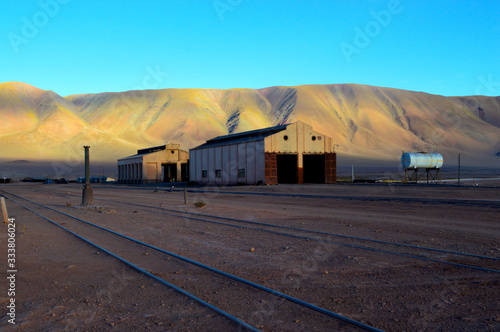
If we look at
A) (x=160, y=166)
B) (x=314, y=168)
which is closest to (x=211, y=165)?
(x=314, y=168)

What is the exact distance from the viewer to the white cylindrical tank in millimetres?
60938

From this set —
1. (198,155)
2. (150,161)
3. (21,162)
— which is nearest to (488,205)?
(198,155)

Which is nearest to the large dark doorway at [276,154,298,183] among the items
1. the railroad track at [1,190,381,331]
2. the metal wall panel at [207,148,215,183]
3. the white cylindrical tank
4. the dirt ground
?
the metal wall panel at [207,148,215,183]

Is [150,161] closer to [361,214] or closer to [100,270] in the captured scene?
[361,214]

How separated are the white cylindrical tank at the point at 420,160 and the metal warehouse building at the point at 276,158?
11.2m

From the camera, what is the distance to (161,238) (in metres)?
14.4

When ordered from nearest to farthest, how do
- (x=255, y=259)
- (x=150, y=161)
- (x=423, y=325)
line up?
(x=423, y=325), (x=255, y=259), (x=150, y=161)

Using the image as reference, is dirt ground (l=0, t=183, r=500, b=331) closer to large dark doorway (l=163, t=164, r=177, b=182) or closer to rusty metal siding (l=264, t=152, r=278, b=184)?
rusty metal siding (l=264, t=152, r=278, b=184)

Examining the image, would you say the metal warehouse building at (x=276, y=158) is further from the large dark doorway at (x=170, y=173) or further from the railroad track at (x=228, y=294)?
the railroad track at (x=228, y=294)

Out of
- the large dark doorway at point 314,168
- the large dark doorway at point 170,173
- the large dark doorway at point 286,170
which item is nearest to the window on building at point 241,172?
the large dark doorway at point 286,170

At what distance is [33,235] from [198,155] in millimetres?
52261

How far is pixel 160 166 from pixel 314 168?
3584 centimetres

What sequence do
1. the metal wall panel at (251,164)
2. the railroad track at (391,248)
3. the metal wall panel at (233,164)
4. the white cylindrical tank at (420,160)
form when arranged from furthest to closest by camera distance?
the white cylindrical tank at (420,160), the metal wall panel at (233,164), the metal wall panel at (251,164), the railroad track at (391,248)

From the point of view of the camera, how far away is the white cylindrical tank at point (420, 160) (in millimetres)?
60938
